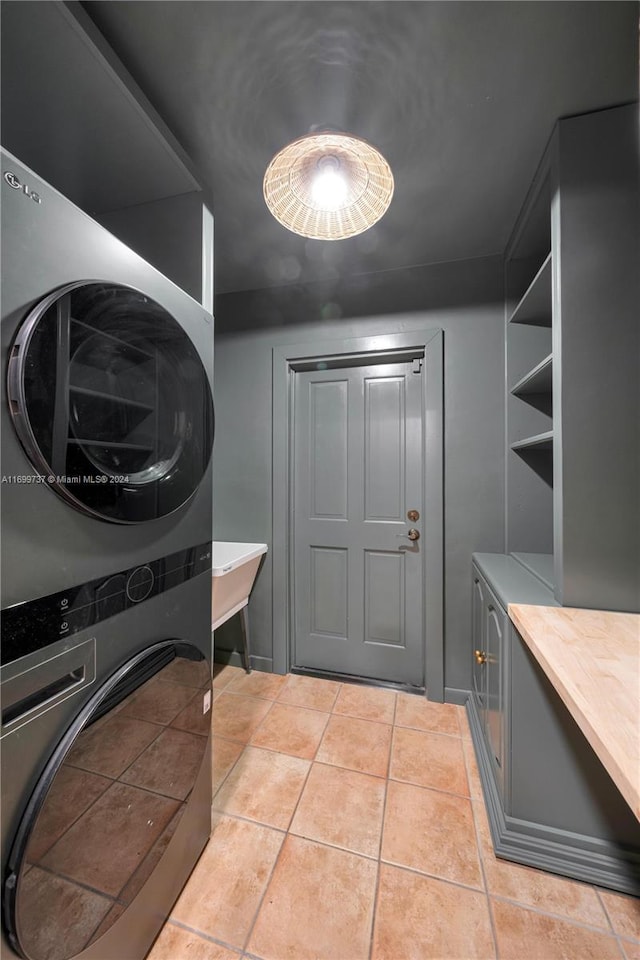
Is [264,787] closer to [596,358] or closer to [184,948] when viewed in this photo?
[184,948]

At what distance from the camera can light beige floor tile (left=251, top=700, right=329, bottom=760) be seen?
1.69 meters

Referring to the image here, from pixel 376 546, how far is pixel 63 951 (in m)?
Result: 1.85

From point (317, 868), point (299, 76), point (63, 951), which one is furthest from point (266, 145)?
point (317, 868)

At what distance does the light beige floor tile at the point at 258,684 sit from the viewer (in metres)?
2.13

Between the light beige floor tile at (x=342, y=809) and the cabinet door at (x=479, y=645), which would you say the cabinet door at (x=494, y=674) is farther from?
the light beige floor tile at (x=342, y=809)

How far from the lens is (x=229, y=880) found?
113 centimetres

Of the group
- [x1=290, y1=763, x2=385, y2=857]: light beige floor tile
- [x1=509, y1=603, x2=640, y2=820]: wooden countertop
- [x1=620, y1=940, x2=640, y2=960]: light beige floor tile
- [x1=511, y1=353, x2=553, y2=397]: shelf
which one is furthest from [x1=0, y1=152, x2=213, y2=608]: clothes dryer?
[x1=620, y1=940, x2=640, y2=960]: light beige floor tile

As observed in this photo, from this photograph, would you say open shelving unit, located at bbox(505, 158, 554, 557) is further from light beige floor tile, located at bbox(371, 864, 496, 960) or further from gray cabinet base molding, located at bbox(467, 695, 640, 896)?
light beige floor tile, located at bbox(371, 864, 496, 960)

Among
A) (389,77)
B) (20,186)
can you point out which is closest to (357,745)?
(20,186)

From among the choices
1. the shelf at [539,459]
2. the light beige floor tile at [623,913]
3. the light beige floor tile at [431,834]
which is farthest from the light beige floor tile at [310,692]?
the shelf at [539,459]

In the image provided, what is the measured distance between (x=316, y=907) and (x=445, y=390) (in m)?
2.18

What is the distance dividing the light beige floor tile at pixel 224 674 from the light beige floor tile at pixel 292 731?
0.41 meters

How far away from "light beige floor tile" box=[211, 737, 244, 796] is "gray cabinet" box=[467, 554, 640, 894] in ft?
3.48

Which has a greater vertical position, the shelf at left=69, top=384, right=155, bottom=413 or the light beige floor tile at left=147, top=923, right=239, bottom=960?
the shelf at left=69, top=384, right=155, bottom=413
